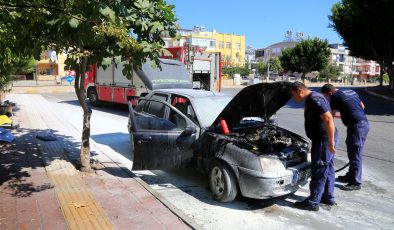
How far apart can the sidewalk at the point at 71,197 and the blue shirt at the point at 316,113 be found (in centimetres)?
200

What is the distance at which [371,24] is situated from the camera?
23.8 meters

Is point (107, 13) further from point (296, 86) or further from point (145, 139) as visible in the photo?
point (296, 86)

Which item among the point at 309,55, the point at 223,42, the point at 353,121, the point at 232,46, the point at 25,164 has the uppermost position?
the point at 223,42

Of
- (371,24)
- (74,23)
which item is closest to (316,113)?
(74,23)

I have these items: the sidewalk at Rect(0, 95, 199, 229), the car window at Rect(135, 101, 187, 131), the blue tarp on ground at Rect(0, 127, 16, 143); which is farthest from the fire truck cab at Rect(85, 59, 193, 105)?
the car window at Rect(135, 101, 187, 131)

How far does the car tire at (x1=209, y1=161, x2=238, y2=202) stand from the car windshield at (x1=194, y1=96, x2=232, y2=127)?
104 centimetres

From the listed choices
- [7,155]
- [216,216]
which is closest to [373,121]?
[216,216]

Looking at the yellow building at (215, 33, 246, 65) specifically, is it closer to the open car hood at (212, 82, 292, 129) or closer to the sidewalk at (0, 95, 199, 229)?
the sidewalk at (0, 95, 199, 229)

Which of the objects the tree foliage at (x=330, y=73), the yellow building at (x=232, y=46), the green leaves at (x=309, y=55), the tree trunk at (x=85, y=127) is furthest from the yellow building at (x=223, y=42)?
the tree trunk at (x=85, y=127)

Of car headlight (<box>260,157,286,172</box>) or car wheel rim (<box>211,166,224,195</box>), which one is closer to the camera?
car headlight (<box>260,157,286,172</box>)

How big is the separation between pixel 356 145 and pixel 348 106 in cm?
62

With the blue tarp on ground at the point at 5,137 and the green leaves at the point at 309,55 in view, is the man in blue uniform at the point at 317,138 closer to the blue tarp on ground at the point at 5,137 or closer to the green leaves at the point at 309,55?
the blue tarp on ground at the point at 5,137

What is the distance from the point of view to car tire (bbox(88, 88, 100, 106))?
18.2 meters

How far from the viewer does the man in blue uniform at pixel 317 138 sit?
4879 mm
